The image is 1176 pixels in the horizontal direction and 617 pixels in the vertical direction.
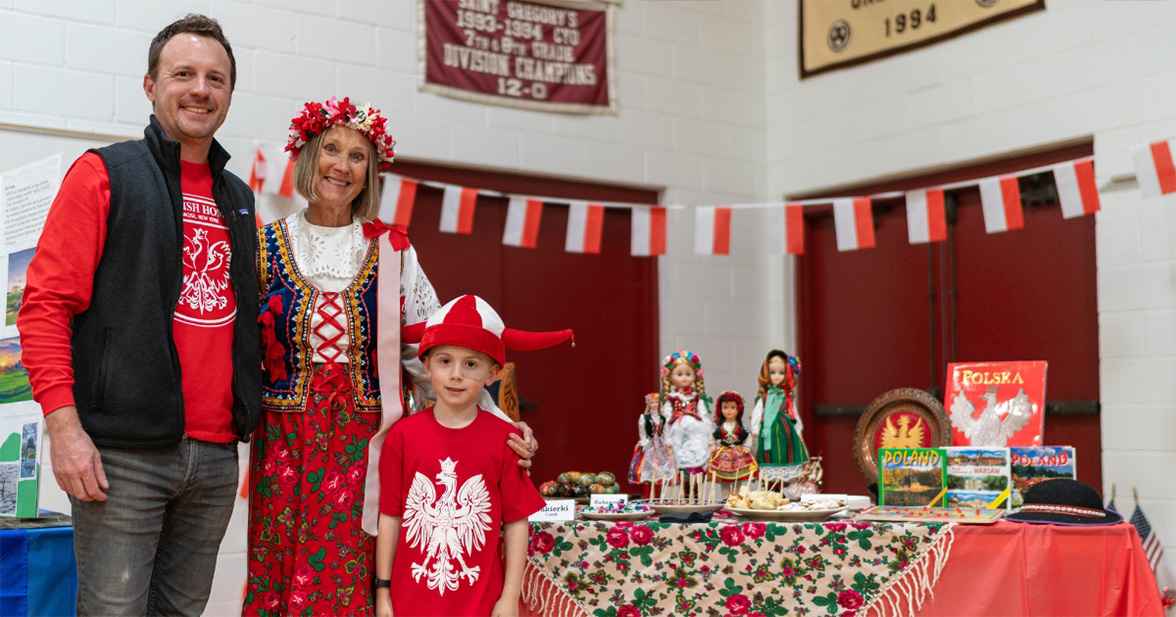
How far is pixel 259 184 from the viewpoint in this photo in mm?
4277

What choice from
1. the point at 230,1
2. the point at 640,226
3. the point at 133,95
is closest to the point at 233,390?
the point at 133,95

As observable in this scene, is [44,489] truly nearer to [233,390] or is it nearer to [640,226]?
[233,390]

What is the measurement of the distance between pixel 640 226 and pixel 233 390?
10.1ft

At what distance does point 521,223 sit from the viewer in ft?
15.7

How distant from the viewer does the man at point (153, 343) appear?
6.46ft

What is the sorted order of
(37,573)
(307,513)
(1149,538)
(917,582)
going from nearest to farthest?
(307,513), (37,573), (917,582), (1149,538)

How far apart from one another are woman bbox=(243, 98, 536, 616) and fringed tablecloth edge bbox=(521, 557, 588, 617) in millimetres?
443

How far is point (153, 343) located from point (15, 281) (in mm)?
924

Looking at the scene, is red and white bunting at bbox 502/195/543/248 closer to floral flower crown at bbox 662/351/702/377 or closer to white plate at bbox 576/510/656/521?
floral flower crown at bbox 662/351/702/377

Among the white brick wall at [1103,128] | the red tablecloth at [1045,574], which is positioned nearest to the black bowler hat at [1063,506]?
the red tablecloth at [1045,574]

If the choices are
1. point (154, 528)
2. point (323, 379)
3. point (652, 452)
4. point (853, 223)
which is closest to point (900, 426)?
point (652, 452)

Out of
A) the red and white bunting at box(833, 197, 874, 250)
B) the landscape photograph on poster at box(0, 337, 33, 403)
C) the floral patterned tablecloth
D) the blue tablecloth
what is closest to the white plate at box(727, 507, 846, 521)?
the floral patterned tablecloth

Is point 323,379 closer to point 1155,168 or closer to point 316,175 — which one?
point 316,175

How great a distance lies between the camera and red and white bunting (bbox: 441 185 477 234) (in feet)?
15.3
